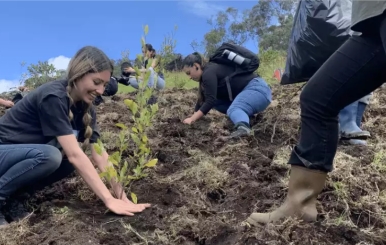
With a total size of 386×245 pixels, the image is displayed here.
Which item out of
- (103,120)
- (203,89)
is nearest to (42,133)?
(203,89)

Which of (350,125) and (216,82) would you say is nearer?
(350,125)

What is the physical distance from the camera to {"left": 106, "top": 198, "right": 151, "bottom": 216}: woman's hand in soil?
265 centimetres

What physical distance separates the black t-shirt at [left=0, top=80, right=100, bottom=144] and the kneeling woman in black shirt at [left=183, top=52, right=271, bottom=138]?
2.01 m

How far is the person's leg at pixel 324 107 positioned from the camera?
191 cm

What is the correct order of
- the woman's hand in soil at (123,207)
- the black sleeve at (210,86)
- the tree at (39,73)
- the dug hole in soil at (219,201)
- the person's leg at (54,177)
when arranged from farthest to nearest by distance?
the tree at (39,73)
the black sleeve at (210,86)
the person's leg at (54,177)
the woman's hand in soil at (123,207)
the dug hole in soil at (219,201)

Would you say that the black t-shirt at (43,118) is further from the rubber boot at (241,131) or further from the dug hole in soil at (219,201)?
the rubber boot at (241,131)

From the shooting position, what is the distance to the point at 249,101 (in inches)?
188

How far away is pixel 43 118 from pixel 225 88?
271 cm

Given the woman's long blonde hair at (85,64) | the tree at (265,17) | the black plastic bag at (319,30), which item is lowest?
the tree at (265,17)

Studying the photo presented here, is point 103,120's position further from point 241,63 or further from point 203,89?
point 241,63

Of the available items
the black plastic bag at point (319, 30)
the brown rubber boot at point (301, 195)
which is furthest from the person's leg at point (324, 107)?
the black plastic bag at point (319, 30)

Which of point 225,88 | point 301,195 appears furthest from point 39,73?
point 301,195

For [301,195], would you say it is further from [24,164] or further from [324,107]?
[24,164]

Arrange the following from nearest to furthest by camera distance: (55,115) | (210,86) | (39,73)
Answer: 1. (55,115)
2. (210,86)
3. (39,73)
